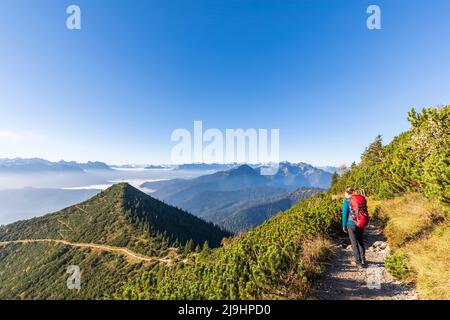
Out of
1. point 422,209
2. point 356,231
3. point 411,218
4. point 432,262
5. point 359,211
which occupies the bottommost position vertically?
point 432,262

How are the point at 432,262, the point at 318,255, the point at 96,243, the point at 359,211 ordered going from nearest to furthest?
1. the point at 432,262
2. the point at 359,211
3. the point at 318,255
4. the point at 96,243

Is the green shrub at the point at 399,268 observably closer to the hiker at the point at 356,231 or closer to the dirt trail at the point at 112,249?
the hiker at the point at 356,231

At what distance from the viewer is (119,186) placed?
648 feet

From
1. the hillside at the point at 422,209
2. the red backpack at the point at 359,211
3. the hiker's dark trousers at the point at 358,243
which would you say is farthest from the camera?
the hiker's dark trousers at the point at 358,243

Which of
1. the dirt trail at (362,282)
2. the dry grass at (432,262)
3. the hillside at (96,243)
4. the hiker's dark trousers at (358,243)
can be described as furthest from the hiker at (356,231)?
the hillside at (96,243)

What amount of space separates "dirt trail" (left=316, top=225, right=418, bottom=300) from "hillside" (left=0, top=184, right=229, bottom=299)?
9126cm

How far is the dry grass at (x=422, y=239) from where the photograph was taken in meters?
6.40

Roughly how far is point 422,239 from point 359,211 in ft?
10.5

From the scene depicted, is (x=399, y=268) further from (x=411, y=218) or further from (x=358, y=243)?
(x=411, y=218)

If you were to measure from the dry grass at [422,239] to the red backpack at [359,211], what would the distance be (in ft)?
4.78

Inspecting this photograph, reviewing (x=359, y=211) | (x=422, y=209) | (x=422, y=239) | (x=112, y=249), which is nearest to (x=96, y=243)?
(x=112, y=249)

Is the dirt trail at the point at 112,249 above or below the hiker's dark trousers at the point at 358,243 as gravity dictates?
below

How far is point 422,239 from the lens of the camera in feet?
30.2
